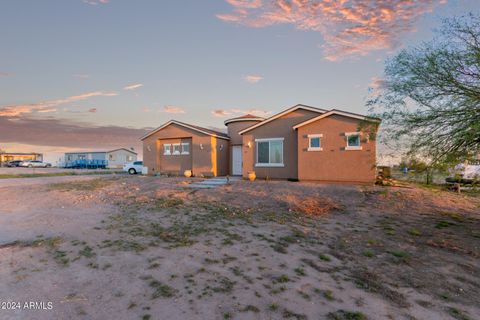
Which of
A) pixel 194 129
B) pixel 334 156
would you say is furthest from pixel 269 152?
pixel 194 129

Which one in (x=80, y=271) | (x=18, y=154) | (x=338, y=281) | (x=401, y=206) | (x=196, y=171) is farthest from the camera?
(x=18, y=154)

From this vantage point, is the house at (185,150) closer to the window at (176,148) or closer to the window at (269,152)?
the window at (176,148)

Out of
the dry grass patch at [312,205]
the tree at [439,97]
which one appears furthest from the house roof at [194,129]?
the tree at [439,97]

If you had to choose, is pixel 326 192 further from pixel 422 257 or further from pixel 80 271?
pixel 80 271

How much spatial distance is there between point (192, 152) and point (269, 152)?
6864 mm

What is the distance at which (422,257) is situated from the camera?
4.86 meters

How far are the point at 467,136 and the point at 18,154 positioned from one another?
8397 centimetres

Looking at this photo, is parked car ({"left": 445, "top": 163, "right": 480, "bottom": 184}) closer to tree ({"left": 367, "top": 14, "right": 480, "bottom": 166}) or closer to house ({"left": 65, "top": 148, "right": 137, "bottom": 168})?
tree ({"left": 367, "top": 14, "right": 480, "bottom": 166})

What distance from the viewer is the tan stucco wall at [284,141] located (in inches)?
637

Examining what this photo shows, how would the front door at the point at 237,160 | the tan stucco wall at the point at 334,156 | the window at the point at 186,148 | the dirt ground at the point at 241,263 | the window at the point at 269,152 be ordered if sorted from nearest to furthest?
the dirt ground at the point at 241,263, the tan stucco wall at the point at 334,156, the window at the point at 269,152, the front door at the point at 237,160, the window at the point at 186,148

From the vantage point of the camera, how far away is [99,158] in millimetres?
46656

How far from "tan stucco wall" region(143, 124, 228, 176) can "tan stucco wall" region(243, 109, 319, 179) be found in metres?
3.54

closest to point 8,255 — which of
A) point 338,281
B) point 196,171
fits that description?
point 338,281

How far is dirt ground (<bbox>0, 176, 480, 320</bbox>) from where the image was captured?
3168 millimetres
